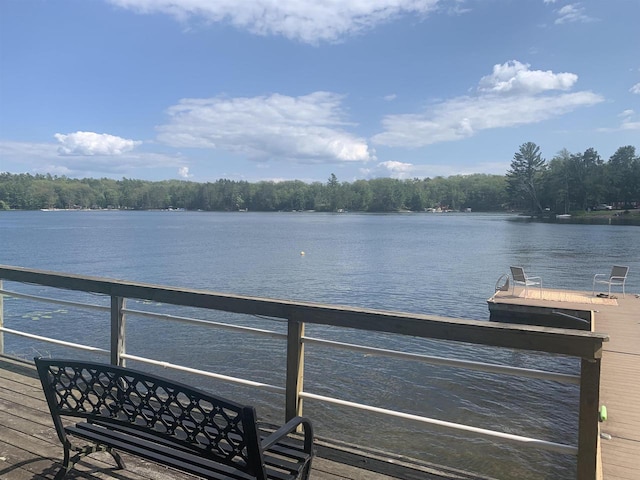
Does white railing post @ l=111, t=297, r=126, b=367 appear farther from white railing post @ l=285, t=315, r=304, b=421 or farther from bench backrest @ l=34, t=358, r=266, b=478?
white railing post @ l=285, t=315, r=304, b=421

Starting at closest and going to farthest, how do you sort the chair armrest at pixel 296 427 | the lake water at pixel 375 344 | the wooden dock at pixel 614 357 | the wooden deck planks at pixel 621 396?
the chair armrest at pixel 296 427 < the wooden deck planks at pixel 621 396 < the wooden dock at pixel 614 357 < the lake water at pixel 375 344

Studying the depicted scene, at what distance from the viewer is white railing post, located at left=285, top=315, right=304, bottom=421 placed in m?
3.37

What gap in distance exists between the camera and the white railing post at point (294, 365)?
337 cm

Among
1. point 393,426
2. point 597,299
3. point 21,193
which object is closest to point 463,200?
A: point 21,193

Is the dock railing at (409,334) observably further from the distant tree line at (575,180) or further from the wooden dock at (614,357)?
the distant tree line at (575,180)

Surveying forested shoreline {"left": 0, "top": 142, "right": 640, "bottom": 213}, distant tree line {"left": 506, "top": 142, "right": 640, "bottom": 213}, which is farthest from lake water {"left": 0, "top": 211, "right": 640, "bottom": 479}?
forested shoreline {"left": 0, "top": 142, "right": 640, "bottom": 213}

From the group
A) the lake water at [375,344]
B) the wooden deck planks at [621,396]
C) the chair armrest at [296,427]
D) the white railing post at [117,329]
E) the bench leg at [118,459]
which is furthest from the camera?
the lake water at [375,344]

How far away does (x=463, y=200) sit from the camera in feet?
608

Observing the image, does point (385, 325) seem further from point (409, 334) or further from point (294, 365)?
point (294, 365)

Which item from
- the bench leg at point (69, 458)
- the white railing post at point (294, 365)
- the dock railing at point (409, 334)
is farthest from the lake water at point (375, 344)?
the bench leg at point (69, 458)

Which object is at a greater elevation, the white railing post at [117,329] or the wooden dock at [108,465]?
the white railing post at [117,329]

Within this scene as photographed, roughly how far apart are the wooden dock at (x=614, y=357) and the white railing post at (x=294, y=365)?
3391 mm

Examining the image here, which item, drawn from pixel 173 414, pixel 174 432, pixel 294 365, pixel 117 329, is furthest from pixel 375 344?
pixel 173 414

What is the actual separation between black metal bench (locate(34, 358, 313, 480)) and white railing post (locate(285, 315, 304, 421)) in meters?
0.87
